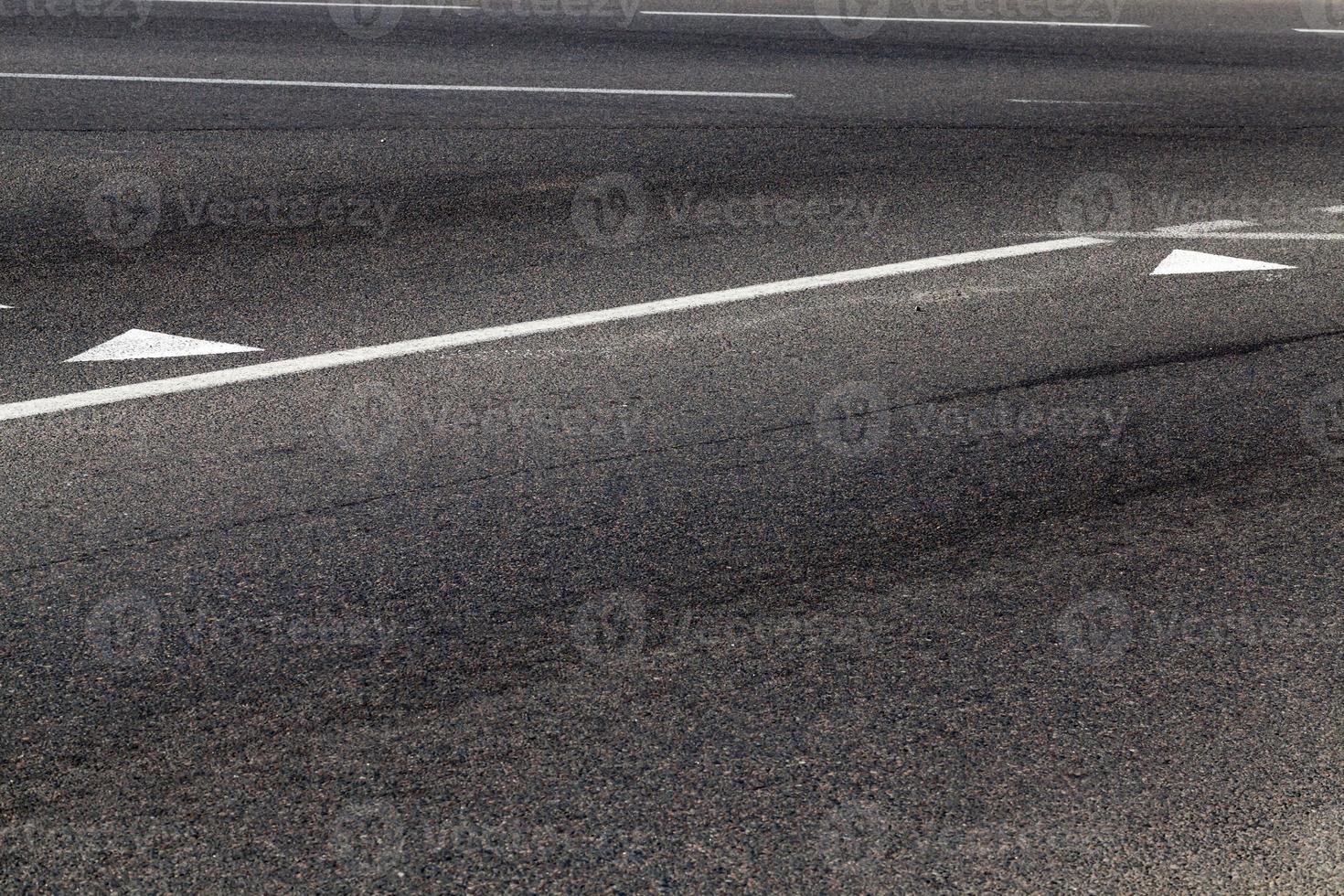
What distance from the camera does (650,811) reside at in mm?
3166

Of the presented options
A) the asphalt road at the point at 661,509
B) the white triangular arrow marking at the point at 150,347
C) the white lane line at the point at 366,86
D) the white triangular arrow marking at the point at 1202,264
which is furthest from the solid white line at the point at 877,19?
the white triangular arrow marking at the point at 150,347

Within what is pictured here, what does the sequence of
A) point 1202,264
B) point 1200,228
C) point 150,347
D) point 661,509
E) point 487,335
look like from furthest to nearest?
point 1200,228 < point 1202,264 < point 487,335 < point 150,347 < point 661,509

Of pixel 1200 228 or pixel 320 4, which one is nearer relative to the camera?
pixel 1200 228

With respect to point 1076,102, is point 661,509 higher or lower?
lower

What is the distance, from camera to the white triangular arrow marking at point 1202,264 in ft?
23.6

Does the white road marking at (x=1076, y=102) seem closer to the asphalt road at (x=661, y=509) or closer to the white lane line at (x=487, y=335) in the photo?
the asphalt road at (x=661, y=509)

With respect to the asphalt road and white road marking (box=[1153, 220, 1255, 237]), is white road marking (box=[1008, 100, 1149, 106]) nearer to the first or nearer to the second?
the asphalt road

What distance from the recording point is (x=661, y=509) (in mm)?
4617

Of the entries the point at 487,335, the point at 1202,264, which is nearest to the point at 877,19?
the point at 1202,264

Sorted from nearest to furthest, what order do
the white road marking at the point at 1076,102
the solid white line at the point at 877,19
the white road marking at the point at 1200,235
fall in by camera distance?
the white road marking at the point at 1200,235 < the white road marking at the point at 1076,102 < the solid white line at the point at 877,19

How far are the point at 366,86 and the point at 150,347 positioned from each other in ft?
16.7

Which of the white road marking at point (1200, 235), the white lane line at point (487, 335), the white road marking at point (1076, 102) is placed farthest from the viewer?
the white road marking at point (1076, 102)

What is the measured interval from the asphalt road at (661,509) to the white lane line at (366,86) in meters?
0.62

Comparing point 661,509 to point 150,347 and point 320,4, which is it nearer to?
point 150,347
